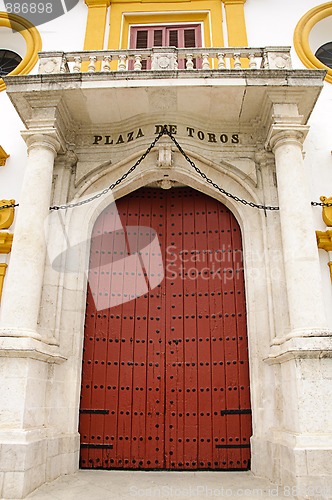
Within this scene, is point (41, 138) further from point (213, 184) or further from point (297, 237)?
point (297, 237)

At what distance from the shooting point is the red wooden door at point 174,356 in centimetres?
563

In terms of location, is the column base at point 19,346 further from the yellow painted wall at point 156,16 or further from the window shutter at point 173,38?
the window shutter at point 173,38

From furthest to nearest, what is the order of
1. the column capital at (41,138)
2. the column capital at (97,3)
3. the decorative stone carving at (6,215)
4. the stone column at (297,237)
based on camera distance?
the column capital at (97,3)
the decorative stone carving at (6,215)
the column capital at (41,138)
the stone column at (297,237)

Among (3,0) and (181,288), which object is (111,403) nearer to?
(181,288)

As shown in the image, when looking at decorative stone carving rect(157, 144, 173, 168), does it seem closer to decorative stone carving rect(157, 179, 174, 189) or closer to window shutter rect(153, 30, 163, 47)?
decorative stone carving rect(157, 179, 174, 189)

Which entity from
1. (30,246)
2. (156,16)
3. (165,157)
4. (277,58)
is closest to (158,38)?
(156,16)

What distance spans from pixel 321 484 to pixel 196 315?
103 inches

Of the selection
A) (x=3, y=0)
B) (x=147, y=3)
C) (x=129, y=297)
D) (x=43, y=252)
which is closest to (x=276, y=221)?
(x=129, y=297)

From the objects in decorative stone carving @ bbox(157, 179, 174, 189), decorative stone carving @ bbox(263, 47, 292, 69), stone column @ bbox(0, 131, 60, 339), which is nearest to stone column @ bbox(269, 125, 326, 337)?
decorative stone carving @ bbox(263, 47, 292, 69)

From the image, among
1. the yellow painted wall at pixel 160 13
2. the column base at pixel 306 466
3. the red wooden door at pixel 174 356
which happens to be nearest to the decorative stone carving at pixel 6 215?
the red wooden door at pixel 174 356

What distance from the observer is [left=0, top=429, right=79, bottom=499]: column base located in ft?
14.3

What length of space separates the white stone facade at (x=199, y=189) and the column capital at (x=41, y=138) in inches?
0.6

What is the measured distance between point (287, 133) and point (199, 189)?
1.51 m

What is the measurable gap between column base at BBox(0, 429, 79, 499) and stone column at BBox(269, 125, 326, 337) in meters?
3.05
